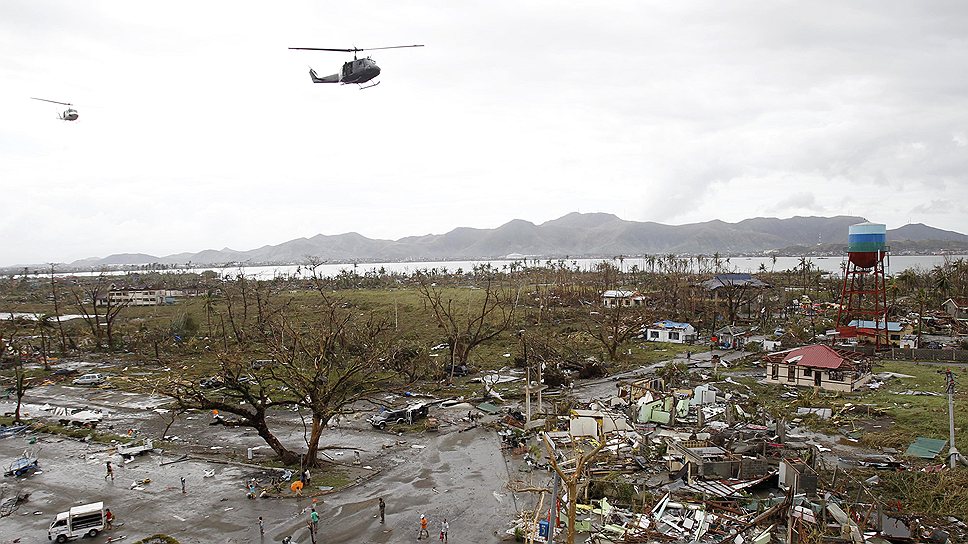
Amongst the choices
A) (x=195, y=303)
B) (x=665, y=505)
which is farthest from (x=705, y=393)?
(x=195, y=303)

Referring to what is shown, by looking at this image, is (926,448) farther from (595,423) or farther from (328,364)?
(328,364)

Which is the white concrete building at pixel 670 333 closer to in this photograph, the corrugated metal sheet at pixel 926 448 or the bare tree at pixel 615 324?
the bare tree at pixel 615 324

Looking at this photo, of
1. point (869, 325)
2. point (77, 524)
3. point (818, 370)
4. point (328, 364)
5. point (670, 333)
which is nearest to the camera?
point (77, 524)

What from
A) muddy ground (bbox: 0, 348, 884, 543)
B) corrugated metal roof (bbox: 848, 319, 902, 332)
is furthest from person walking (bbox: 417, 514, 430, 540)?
corrugated metal roof (bbox: 848, 319, 902, 332)

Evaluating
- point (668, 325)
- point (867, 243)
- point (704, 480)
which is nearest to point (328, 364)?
point (704, 480)

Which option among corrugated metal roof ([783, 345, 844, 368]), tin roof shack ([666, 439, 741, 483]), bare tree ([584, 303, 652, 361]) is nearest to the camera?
tin roof shack ([666, 439, 741, 483])

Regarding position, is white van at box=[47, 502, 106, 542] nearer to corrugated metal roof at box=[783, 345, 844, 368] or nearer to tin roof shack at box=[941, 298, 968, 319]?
corrugated metal roof at box=[783, 345, 844, 368]

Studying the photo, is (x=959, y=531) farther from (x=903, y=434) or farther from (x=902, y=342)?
(x=902, y=342)
